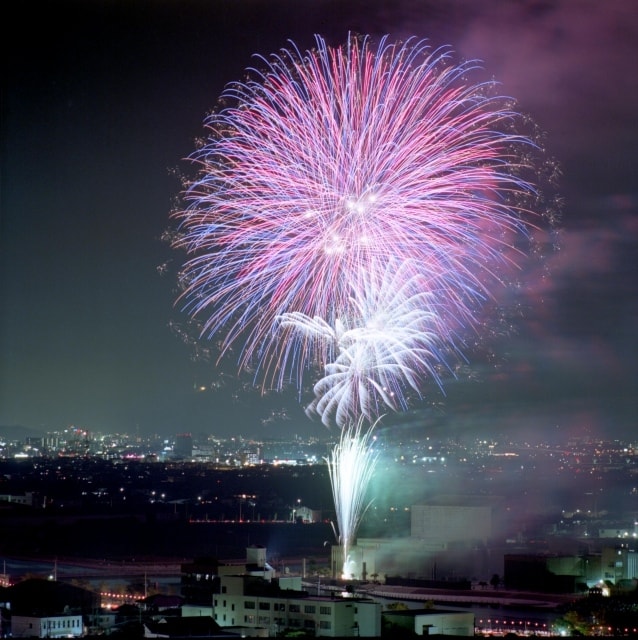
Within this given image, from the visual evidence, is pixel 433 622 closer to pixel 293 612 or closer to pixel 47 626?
pixel 293 612

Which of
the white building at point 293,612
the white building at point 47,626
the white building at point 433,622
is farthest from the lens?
the white building at point 47,626

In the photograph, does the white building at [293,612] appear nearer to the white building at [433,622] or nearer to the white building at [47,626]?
the white building at [433,622]

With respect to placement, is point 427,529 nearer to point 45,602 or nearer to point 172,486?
point 45,602

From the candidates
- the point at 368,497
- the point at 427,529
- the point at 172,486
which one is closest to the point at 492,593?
the point at 427,529

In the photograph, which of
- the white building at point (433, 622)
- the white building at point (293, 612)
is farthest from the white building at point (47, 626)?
the white building at point (433, 622)

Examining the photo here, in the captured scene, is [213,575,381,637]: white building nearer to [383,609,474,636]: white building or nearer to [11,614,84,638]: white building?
[383,609,474,636]: white building

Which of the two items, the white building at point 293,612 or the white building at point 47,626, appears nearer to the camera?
the white building at point 293,612

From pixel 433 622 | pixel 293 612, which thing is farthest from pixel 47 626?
pixel 433 622

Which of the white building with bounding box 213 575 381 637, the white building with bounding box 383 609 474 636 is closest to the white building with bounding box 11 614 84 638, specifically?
the white building with bounding box 213 575 381 637
